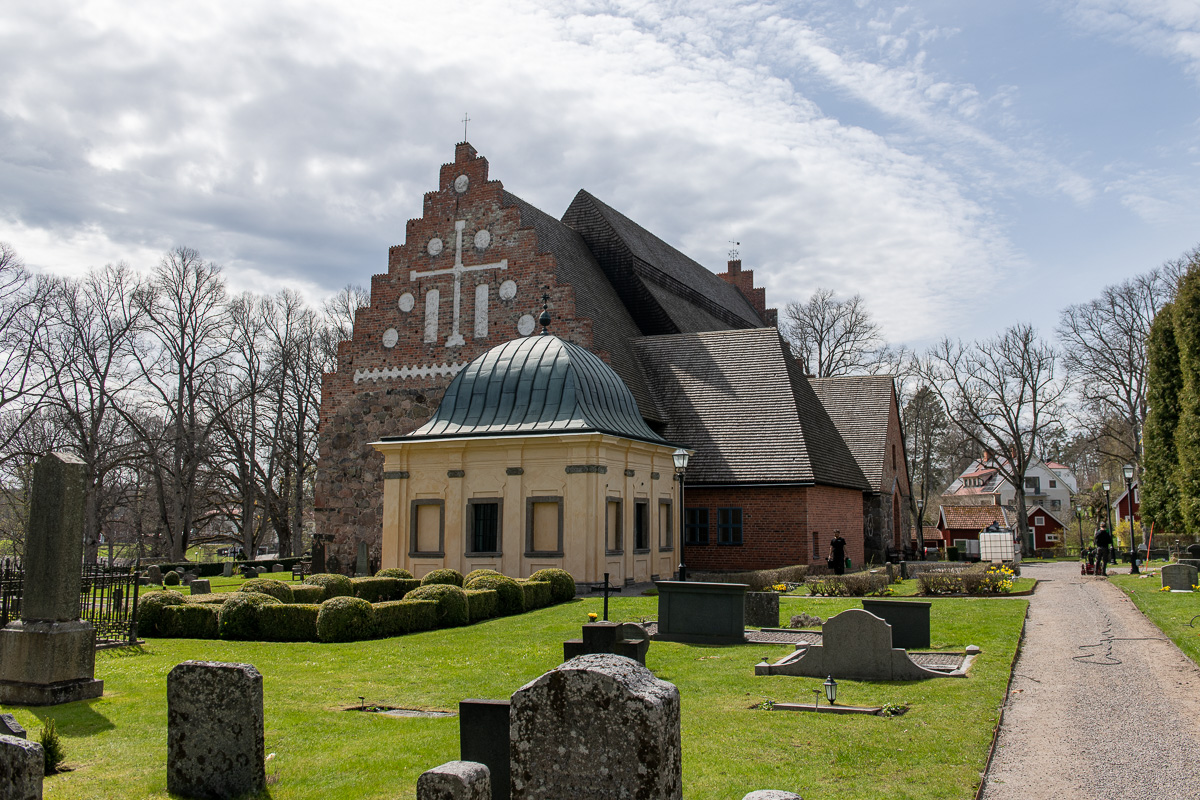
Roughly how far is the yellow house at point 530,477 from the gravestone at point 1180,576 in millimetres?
12459

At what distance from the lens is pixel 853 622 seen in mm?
10781

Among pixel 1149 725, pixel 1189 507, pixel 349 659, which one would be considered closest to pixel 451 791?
pixel 1149 725

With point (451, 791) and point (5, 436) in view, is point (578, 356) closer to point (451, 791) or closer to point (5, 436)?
point (451, 791)

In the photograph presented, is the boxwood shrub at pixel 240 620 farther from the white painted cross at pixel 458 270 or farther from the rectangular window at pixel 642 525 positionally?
the white painted cross at pixel 458 270

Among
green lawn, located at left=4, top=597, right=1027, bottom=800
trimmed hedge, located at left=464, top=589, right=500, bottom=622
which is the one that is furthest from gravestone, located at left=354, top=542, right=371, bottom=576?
green lawn, located at left=4, top=597, right=1027, bottom=800

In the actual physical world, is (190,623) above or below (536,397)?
below

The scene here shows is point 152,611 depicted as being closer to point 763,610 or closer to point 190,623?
point 190,623

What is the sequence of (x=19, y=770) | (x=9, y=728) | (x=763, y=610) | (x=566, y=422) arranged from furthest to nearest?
(x=566, y=422) < (x=763, y=610) < (x=9, y=728) < (x=19, y=770)

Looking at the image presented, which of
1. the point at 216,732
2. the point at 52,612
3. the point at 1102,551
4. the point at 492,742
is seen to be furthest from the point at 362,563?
the point at 492,742

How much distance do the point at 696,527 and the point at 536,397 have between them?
7733 millimetres

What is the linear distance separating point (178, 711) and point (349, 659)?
6.60 meters

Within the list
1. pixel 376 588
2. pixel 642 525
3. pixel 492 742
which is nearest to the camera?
pixel 492 742

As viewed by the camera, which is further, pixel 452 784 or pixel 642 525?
pixel 642 525

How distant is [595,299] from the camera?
31.8 meters
